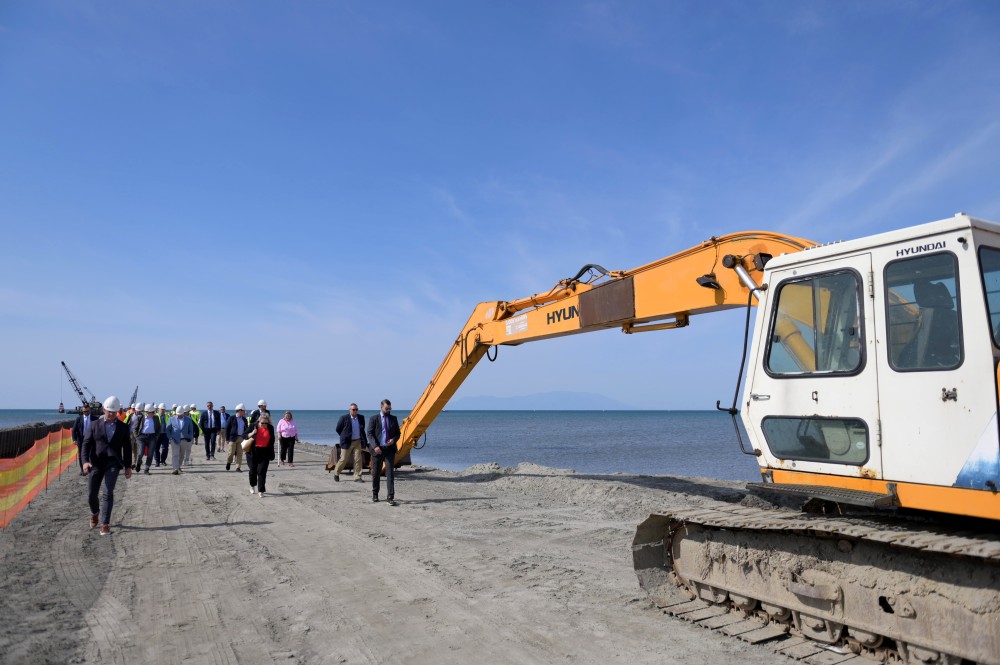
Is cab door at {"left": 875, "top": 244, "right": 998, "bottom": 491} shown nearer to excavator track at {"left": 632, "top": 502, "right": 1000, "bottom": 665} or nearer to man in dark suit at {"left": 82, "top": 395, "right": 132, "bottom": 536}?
excavator track at {"left": 632, "top": 502, "right": 1000, "bottom": 665}

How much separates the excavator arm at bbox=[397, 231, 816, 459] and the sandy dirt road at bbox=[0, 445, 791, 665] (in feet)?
10.1

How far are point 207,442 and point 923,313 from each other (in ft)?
74.4

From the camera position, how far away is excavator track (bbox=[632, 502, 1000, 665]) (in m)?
4.11

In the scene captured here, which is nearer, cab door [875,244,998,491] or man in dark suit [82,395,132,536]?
cab door [875,244,998,491]

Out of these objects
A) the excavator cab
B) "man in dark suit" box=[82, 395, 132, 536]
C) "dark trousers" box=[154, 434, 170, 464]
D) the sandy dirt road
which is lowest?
the sandy dirt road

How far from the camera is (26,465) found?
40.8 ft

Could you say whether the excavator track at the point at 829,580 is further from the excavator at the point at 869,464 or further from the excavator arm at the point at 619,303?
the excavator arm at the point at 619,303

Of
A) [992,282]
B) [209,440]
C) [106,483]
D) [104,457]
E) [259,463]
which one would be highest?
[992,282]

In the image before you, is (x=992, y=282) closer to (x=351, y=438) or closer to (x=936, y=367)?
(x=936, y=367)

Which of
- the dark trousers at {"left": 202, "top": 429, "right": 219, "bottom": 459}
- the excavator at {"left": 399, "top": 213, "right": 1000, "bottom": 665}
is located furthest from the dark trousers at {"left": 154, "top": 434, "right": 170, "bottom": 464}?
the excavator at {"left": 399, "top": 213, "right": 1000, "bottom": 665}

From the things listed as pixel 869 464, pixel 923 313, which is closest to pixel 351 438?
pixel 869 464

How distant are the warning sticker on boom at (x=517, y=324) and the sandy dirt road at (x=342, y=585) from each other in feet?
10.6

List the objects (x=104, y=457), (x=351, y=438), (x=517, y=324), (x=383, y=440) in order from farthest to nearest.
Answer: (x=351, y=438)
(x=517, y=324)
(x=383, y=440)
(x=104, y=457)

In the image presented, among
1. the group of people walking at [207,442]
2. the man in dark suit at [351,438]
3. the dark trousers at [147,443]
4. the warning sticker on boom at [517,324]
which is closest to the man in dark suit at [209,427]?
the group of people walking at [207,442]
